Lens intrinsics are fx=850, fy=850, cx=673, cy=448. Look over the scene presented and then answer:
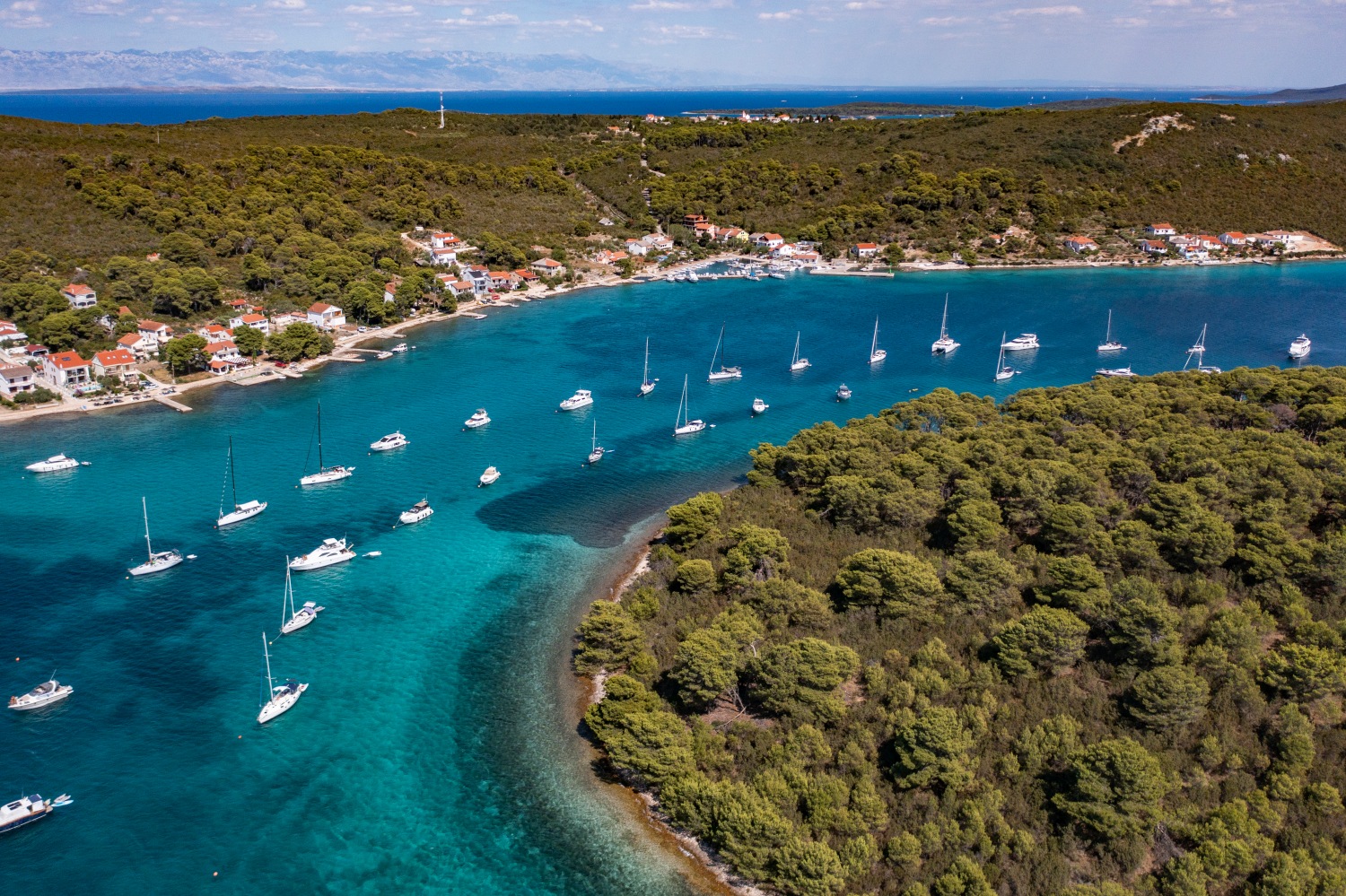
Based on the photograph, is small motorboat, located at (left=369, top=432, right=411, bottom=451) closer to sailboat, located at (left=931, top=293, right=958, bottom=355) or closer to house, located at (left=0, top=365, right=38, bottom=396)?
house, located at (left=0, top=365, right=38, bottom=396)

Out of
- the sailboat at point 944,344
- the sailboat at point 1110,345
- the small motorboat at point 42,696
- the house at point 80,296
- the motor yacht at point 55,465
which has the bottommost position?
the small motorboat at point 42,696

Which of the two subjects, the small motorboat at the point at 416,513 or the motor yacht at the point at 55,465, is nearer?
the small motorboat at the point at 416,513

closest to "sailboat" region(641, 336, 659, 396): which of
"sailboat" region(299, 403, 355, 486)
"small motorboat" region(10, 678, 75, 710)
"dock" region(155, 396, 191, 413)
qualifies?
"sailboat" region(299, 403, 355, 486)

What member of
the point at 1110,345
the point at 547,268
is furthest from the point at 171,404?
the point at 1110,345

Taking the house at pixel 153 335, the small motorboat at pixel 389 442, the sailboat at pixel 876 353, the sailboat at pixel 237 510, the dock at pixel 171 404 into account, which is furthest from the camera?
the sailboat at pixel 876 353

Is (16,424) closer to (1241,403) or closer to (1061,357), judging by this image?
(1241,403)

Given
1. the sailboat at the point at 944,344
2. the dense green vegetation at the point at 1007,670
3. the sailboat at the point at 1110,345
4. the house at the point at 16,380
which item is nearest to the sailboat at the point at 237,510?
the dense green vegetation at the point at 1007,670

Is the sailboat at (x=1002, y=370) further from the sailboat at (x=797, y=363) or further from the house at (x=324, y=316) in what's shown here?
the house at (x=324, y=316)
